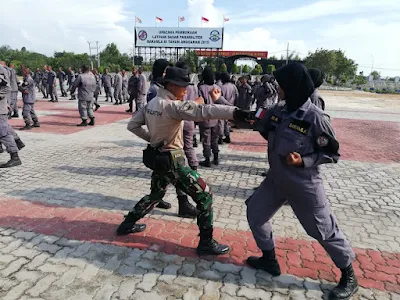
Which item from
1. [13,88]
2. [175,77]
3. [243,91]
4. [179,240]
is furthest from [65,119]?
[175,77]

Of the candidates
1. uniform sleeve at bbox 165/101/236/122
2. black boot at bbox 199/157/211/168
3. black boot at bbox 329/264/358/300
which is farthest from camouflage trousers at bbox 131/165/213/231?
black boot at bbox 199/157/211/168

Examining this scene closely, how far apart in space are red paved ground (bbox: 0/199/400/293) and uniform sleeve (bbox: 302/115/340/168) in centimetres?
122

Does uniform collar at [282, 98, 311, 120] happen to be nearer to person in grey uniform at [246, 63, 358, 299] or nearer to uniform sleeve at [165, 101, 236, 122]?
person in grey uniform at [246, 63, 358, 299]

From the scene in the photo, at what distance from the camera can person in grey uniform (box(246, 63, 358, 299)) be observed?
238 cm

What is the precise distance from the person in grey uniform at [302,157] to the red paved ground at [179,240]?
1.48 ft

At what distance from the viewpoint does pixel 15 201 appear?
4422 mm

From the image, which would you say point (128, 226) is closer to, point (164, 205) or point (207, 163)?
point (164, 205)

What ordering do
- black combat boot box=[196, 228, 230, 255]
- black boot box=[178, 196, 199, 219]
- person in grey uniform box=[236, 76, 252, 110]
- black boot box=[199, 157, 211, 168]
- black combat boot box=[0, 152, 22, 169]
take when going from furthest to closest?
person in grey uniform box=[236, 76, 252, 110] → black boot box=[199, 157, 211, 168] → black combat boot box=[0, 152, 22, 169] → black boot box=[178, 196, 199, 219] → black combat boot box=[196, 228, 230, 255]

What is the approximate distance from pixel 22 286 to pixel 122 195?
2186 millimetres

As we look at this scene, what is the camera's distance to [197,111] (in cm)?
271

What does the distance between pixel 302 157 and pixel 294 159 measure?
0.09 metres

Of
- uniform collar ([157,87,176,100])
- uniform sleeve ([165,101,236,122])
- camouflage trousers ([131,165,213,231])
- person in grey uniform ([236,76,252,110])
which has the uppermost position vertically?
uniform collar ([157,87,176,100])

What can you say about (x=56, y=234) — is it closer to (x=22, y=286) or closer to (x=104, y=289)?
(x=22, y=286)

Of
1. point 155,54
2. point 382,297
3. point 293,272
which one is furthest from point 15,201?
point 155,54
